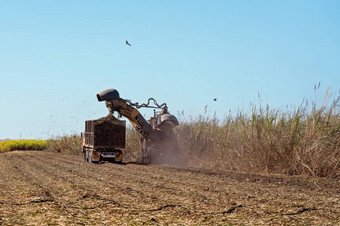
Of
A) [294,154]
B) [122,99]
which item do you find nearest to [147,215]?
[294,154]

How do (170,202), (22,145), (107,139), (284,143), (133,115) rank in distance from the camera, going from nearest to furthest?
1. (170,202)
2. (284,143)
3. (133,115)
4. (107,139)
5. (22,145)

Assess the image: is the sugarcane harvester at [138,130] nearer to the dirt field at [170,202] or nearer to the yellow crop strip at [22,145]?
the dirt field at [170,202]

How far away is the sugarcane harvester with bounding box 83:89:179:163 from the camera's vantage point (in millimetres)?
17297

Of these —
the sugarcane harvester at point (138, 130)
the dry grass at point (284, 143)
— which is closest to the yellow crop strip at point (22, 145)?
the sugarcane harvester at point (138, 130)

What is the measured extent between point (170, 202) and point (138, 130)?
423 inches

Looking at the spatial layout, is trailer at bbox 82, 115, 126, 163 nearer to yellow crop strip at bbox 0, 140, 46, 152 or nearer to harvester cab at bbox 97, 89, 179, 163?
harvester cab at bbox 97, 89, 179, 163

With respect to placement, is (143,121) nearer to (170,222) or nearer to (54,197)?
(54,197)

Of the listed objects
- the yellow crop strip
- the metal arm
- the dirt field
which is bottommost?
the dirt field

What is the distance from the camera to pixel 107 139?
1781cm

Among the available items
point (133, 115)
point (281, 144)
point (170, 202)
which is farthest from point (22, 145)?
point (170, 202)

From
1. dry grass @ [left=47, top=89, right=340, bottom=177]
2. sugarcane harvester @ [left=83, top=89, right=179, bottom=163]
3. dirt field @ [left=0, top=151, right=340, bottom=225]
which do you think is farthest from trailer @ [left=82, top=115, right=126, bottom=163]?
dirt field @ [left=0, top=151, right=340, bottom=225]

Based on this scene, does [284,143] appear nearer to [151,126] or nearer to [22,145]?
[151,126]

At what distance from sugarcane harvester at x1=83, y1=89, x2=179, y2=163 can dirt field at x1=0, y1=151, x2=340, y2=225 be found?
707cm

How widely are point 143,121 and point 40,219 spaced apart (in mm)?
11700
